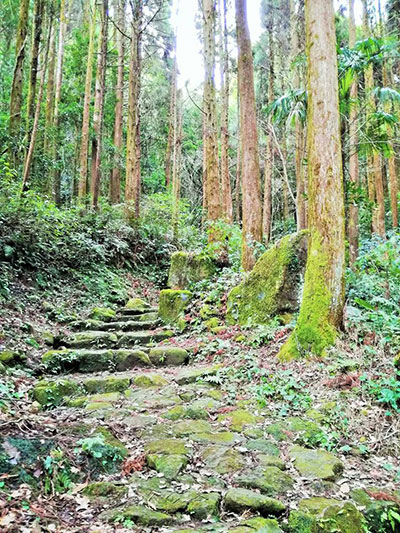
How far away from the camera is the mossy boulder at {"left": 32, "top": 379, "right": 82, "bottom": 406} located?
13.9ft

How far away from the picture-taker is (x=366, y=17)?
16.9 metres

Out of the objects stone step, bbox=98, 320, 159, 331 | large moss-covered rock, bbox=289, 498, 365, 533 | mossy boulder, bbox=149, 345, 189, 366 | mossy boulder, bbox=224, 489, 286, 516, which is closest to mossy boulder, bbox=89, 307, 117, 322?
stone step, bbox=98, 320, 159, 331

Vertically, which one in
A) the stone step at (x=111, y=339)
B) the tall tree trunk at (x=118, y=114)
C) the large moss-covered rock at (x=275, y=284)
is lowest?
the stone step at (x=111, y=339)

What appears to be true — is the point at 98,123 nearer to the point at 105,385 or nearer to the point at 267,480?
the point at 105,385

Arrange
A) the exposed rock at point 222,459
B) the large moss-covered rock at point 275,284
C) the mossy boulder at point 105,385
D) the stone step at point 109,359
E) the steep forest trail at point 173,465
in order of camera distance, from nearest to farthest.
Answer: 1. the steep forest trail at point 173,465
2. the exposed rock at point 222,459
3. the mossy boulder at point 105,385
4. the stone step at point 109,359
5. the large moss-covered rock at point 275,284

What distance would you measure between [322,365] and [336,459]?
1.49m

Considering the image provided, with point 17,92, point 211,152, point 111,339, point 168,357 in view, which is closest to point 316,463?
point 168,357

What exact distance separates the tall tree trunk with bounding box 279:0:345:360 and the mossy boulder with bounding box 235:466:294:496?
85.4 inches

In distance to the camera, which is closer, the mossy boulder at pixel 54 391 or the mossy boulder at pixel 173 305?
the mossy boulder at pixel 54 391

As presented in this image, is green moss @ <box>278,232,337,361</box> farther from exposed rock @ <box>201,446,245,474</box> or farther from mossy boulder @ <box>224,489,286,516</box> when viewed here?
mossy boulder @ <box>224,489,286,516</box>

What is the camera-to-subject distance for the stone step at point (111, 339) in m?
6.34

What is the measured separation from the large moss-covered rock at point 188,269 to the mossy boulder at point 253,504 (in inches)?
261

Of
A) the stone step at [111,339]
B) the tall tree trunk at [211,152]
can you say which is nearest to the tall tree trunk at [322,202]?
the stone step at [111,339]

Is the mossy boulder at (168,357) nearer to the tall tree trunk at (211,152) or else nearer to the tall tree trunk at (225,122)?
the tall tree trunk at (211,152)
